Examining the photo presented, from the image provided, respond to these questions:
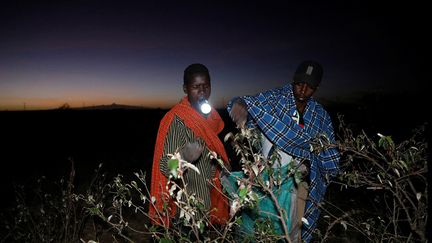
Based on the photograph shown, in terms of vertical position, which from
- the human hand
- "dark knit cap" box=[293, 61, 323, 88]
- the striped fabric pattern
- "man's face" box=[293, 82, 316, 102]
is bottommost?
the striped fabric pattern

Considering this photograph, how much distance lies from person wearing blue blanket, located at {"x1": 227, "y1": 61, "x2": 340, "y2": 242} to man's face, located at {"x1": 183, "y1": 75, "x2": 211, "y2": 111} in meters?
0.27

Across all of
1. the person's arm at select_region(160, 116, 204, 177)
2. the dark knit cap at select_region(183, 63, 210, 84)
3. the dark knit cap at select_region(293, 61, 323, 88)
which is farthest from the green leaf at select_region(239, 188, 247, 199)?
the dark knit cap at select_region(293, 61, 323, 88)

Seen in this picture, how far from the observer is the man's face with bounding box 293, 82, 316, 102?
2.86m

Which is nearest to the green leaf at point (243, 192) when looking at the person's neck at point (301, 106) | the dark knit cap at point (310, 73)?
the dark knit cap at point (310, 73)

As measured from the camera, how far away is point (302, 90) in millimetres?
2883

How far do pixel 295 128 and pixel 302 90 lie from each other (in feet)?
1.07

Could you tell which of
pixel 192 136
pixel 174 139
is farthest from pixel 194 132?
pixel 174 139

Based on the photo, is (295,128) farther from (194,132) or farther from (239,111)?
(194,132)

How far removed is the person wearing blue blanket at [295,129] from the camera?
9.31ft

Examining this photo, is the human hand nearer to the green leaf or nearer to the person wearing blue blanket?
the person wearing blue blanket

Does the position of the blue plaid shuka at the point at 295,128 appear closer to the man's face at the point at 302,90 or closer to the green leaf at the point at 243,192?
the man's face at the point at 302,90

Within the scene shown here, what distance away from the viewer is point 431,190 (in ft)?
2.88

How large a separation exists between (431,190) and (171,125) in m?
1.94

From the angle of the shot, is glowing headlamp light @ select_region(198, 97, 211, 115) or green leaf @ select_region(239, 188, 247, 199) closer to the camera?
green leaf @ select_region(239, 188, 247, 199)
